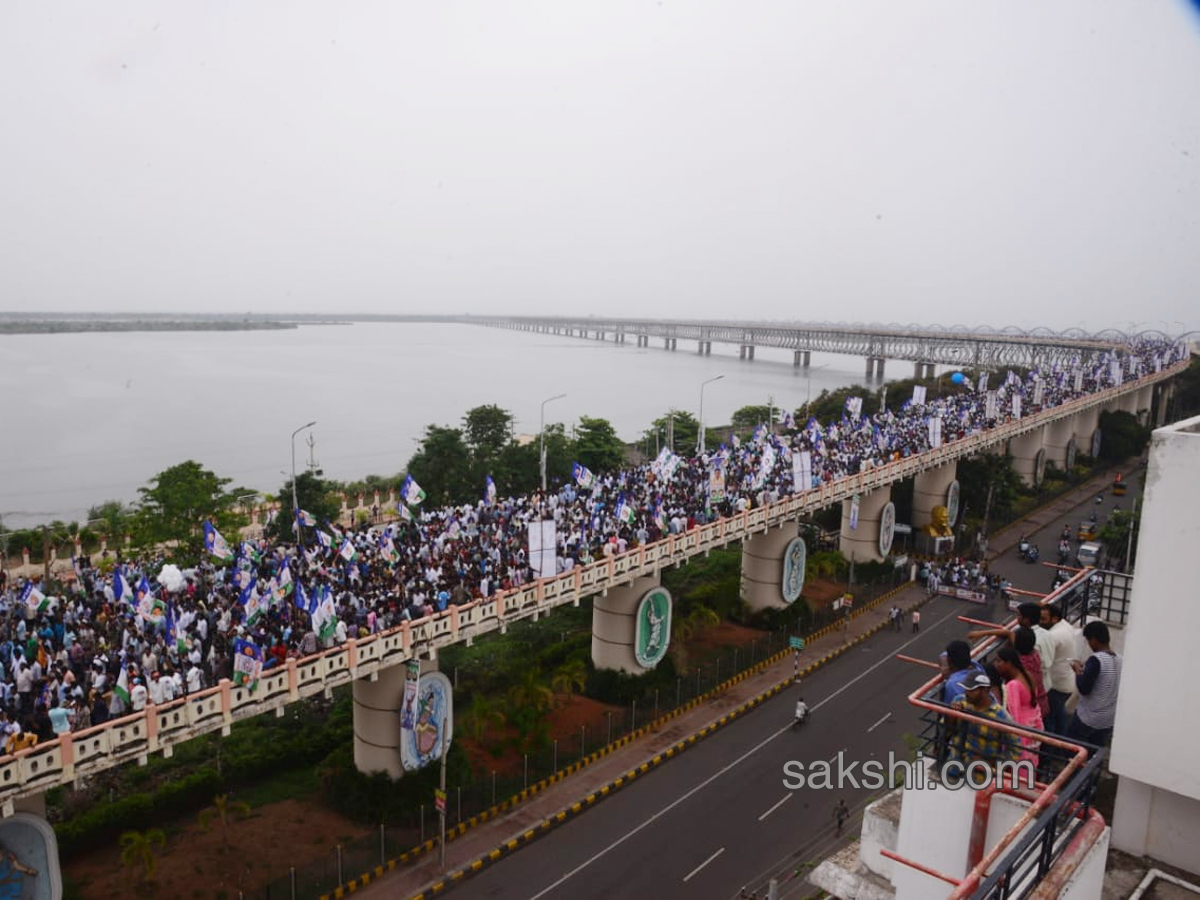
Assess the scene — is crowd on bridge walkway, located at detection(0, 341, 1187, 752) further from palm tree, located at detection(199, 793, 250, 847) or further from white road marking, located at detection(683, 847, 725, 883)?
white road marking, located at detection(683, 847, 725, 883)

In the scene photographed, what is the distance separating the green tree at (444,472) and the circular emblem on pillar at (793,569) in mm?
19629

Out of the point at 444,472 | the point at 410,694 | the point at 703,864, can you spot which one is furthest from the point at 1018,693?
the point at 444,472

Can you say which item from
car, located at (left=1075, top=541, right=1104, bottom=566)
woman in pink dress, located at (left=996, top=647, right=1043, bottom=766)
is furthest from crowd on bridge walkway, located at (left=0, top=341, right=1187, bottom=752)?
car, located at (left=1075, top=541, right=1104, bottom=566)

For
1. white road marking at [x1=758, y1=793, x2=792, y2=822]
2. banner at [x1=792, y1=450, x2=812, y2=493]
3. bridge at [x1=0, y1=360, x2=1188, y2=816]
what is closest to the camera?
bridge at [x1=0, y1=360, x2=1188, y2=816]

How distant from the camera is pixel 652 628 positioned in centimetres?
2727

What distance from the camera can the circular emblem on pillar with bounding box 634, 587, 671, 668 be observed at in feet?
87.4

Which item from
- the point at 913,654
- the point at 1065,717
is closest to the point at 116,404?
the point at 913,654

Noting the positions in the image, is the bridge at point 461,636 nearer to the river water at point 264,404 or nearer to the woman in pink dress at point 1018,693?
the woman in pink dress at point 1018,693

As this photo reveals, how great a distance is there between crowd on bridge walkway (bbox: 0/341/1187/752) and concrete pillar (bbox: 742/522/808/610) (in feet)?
5.70

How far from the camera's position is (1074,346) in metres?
129

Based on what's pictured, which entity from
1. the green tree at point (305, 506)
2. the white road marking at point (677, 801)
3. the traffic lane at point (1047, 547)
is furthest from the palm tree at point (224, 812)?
the traffic lane at point (1047, 547)

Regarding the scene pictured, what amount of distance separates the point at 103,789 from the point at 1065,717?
20.7 metres

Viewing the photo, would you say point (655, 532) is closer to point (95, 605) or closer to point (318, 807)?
point (318, 807)

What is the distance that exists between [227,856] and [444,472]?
30.2 metres
